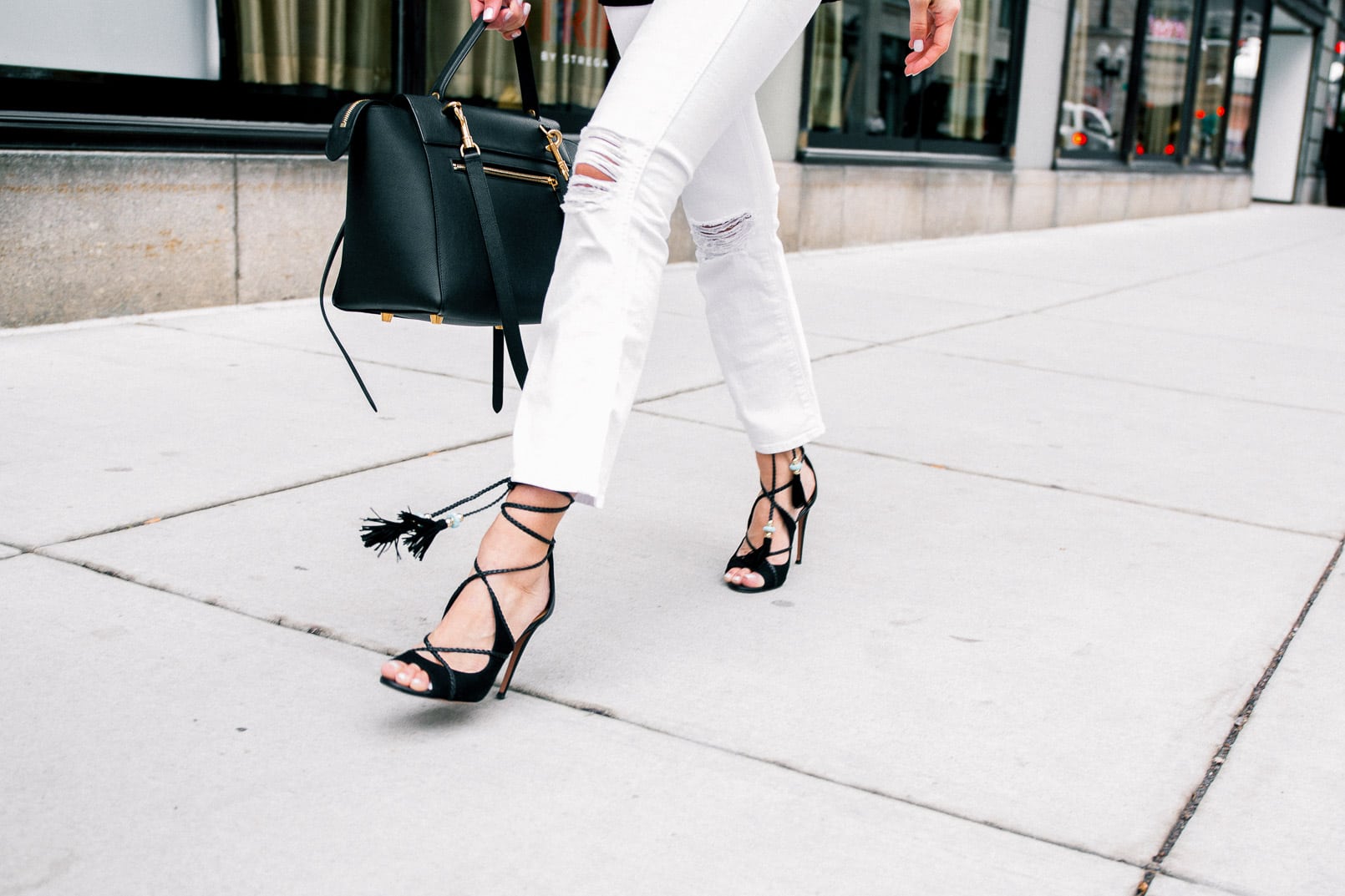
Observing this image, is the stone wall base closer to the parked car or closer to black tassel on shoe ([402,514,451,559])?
black tassel on shoe ([402,514,451,559])

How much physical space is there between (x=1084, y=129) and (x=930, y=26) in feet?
42.5

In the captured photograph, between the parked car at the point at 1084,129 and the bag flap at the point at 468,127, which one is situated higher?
the parked car at the point at 1084,129

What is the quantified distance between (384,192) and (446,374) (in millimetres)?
2170

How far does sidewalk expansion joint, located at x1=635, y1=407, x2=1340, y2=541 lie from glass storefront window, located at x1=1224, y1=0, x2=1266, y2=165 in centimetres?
1864

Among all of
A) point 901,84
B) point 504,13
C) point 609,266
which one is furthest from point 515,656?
point 901,84

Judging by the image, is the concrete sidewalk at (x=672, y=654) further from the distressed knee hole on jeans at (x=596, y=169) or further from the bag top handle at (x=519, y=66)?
the bag top handle at (x=519, y=66)

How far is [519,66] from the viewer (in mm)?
2154

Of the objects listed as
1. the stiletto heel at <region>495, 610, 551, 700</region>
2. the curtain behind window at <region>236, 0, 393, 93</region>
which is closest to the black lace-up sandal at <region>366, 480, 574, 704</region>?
the stiletto heel at <region>495, 610, 551, 700</region>

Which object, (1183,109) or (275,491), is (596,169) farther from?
(1183,109)

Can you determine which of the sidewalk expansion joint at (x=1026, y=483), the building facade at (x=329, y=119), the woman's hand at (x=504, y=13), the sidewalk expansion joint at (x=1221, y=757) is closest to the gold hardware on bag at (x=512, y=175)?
the woman's hand at (x=504, y=13)

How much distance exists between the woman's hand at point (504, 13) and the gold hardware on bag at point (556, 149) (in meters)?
0.16

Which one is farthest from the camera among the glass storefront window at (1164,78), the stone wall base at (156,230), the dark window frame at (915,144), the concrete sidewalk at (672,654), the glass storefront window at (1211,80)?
the glass storefront window at (1211,80)

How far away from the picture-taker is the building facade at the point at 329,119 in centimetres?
457

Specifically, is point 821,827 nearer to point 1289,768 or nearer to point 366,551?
point 1289,768
